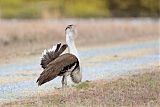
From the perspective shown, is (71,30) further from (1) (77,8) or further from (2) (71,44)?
(1) (77,8)

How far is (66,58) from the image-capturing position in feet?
48.3

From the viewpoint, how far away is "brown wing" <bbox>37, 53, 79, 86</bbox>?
47.1ft

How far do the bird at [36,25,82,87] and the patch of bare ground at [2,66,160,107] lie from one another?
305 mm

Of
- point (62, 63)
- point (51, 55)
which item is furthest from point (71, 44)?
point (62, 63)

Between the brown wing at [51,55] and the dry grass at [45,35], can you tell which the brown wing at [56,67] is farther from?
the dry grass at [45,35]

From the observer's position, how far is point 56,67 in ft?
47.6

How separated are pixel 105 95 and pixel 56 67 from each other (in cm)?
142

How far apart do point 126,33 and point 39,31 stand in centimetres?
861

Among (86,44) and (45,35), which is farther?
(45,35)

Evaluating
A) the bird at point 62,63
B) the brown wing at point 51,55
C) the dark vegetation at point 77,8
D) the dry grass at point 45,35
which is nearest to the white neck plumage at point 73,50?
the bird at point 62,63

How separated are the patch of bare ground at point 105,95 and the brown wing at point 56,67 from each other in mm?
348

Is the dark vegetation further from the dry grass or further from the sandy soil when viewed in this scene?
the dry grass

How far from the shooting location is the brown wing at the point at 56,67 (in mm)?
14359

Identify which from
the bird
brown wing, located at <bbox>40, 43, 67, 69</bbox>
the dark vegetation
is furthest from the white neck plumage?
the dark vegetation
